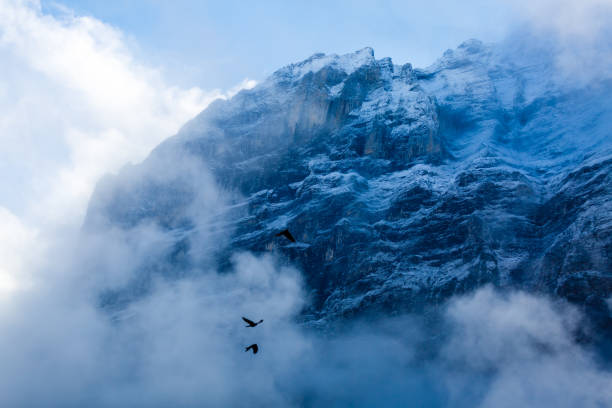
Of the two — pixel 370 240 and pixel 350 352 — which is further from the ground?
pixel 370 240

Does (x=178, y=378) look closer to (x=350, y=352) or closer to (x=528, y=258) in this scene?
(x=350, y=352)

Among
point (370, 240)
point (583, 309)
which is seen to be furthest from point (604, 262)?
point (370, 240)

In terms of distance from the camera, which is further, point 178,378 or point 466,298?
point 178,378

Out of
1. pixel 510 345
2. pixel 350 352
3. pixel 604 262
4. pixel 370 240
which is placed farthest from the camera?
pixel 370 240

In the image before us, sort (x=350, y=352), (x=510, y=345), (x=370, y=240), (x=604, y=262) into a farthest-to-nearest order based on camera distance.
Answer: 1. (x=370, y=240)
2. (x=350, y=352)
3. (x=510, y=345)
4. (x=604, y=262)

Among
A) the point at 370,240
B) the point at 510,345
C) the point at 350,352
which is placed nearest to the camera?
the point at 510,345

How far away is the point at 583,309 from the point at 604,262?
35.5 ft

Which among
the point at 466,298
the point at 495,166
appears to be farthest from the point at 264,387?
the point at 495,166

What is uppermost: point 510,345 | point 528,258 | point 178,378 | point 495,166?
point 495,166

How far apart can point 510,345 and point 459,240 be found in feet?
98.2

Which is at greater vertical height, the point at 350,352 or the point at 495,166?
the point at 495,166

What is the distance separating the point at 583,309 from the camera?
151 m

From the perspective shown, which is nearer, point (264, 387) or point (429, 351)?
point (429, 351)

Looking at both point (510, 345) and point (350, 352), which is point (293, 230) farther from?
point (510, 345)
